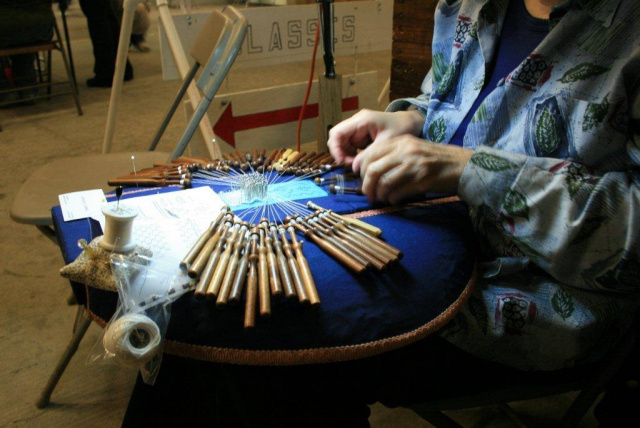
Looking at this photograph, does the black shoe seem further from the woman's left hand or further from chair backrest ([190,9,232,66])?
the woman's left hand

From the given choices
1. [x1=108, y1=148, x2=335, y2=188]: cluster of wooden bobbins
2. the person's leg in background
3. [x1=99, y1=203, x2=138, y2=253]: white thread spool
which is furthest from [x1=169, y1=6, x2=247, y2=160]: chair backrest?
the person's leg in background

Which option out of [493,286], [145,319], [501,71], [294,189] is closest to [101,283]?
[145,319]

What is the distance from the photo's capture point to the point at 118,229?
2.56ft

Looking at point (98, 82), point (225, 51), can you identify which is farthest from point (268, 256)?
point (98, 82)

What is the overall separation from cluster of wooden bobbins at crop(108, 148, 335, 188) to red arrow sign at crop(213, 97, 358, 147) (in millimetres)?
1041

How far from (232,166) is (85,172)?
81 cm

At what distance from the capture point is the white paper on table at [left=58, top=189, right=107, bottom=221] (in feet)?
3.19

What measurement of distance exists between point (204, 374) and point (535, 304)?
584 millimetres

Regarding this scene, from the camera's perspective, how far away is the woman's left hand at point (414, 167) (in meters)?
0.95

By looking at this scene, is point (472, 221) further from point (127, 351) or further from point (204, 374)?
point (127, 351)

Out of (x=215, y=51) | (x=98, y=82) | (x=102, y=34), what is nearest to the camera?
(x=215, y=51)

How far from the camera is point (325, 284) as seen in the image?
0.79m

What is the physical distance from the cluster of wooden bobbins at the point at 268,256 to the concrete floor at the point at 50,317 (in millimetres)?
220

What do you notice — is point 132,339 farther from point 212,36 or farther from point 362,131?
point 212,36
